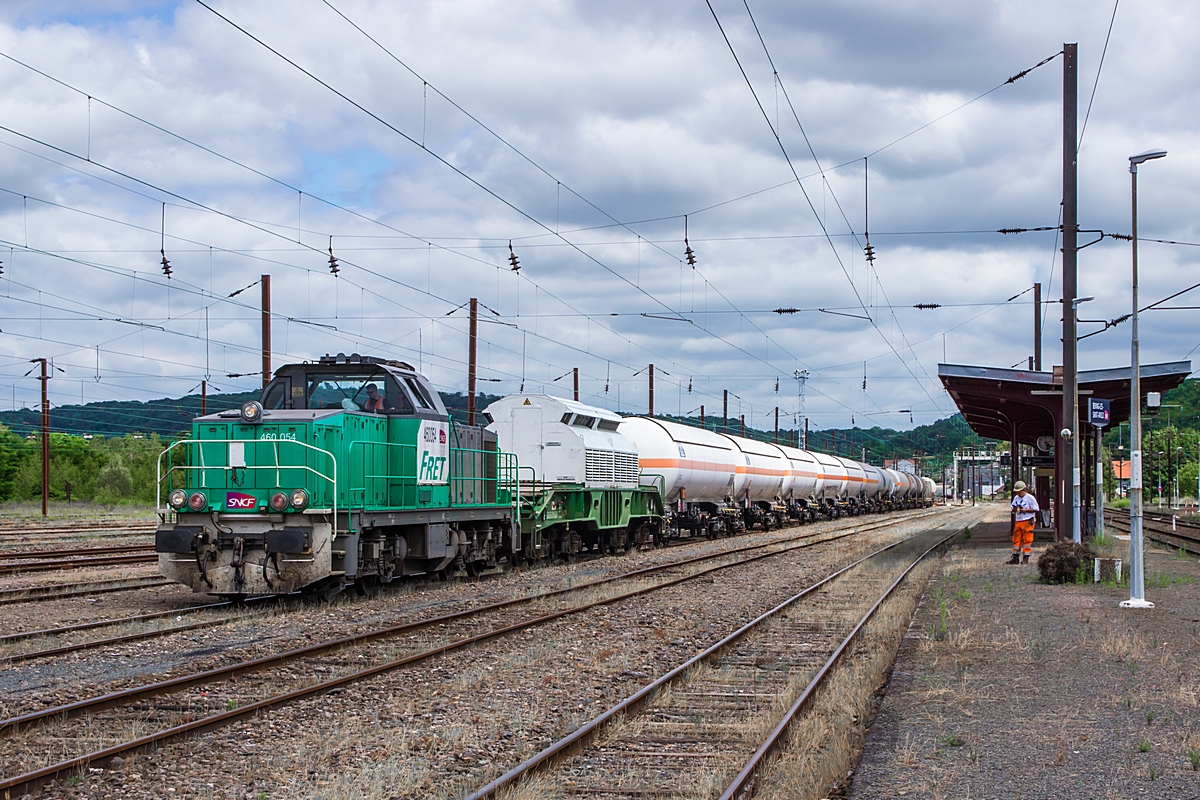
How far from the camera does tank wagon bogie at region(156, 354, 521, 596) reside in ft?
43.9

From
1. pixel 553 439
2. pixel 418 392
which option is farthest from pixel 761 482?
pixel 418 392

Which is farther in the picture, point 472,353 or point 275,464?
point 472,353

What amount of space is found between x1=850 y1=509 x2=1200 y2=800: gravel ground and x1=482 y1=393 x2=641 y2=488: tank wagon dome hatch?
31.3 feet

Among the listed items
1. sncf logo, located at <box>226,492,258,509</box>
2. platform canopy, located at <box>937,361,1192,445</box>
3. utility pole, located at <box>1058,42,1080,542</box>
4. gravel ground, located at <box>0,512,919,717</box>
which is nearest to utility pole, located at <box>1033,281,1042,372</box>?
platform canopy, located at <box>937,361,1192,445</box>

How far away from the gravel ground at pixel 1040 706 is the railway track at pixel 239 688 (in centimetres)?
423

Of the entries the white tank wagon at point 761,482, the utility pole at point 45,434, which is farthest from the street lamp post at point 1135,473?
the utility pole at point 45,434

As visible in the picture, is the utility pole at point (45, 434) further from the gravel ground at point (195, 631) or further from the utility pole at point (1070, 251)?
the utility pole at point (1070, 251)

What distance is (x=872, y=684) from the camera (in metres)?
9.67

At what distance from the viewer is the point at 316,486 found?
13828mm

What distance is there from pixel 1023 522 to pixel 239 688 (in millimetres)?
17695

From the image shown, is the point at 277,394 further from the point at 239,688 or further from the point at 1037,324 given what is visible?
the point at 1037,324

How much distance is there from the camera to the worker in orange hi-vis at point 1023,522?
2181 cm

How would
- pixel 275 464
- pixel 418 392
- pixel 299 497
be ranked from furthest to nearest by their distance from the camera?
pixel 418 392 < pixel 275 464 < pixel 299 497

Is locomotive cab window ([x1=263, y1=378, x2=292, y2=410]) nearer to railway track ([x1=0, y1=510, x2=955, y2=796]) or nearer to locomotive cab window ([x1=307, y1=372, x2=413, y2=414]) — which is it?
locomotive cab window ([x1=307, y1=372, x2=413, y2=414])
